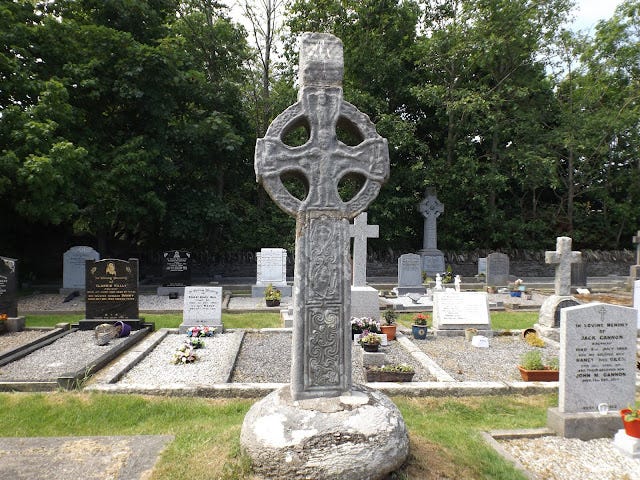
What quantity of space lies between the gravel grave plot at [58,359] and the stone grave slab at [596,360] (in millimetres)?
6866

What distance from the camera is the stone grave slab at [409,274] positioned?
16203 mm

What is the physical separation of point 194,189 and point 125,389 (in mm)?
15172

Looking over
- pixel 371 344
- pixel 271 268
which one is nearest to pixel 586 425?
pixel 371 344

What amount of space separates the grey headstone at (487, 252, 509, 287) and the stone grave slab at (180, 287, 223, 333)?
11897mm

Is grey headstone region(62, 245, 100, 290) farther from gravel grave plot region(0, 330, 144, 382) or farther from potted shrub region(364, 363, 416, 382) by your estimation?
potted shrub region(364, 363, 416, 382)

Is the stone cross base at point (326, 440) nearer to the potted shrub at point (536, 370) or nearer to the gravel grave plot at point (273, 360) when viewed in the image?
the gravel grave plot at point (273, 360)

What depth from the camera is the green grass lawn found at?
377 cm

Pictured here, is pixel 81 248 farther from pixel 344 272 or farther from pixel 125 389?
pixel 344 272

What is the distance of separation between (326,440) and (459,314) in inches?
293

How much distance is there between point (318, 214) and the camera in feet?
12.8

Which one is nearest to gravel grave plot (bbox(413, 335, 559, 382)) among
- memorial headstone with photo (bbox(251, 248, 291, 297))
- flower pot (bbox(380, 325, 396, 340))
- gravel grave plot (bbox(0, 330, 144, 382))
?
flower pot (bbox(380, 325, 396, 340))

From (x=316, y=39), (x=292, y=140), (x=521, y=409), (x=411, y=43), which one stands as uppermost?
(x=411, y=43)

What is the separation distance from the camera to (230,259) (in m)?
21.5

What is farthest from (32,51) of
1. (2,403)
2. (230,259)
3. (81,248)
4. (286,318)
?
(2,403)
